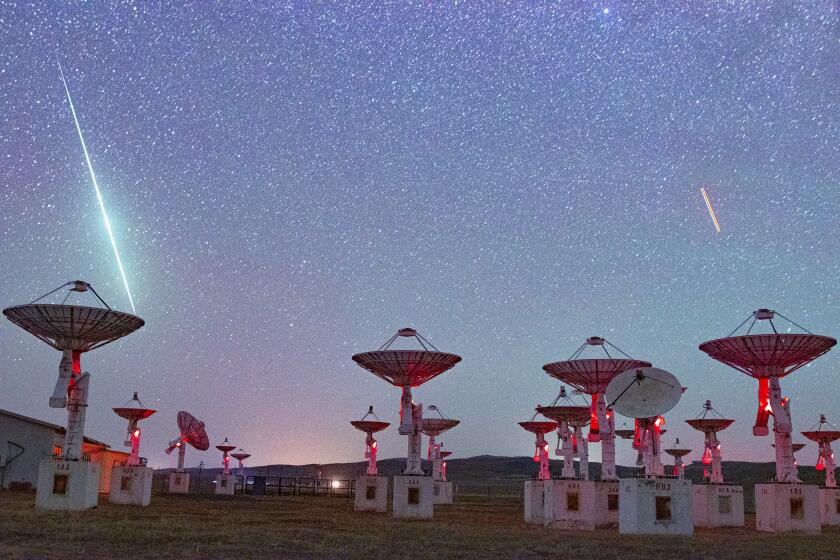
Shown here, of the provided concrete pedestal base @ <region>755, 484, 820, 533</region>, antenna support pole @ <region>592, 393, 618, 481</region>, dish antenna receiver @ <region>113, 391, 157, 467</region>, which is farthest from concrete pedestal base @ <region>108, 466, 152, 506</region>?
concrete pedestal base @ <region>755, 484, 820, 533</region>

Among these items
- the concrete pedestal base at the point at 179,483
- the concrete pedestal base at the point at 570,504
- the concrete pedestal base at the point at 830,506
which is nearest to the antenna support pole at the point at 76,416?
the concrete pedestal base at the point at 570,504

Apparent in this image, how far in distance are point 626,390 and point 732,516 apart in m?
17.1

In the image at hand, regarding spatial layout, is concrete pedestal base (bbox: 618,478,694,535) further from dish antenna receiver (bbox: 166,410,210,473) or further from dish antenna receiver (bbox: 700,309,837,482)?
dish antenna receiver (bbox: 166,410,210,473)

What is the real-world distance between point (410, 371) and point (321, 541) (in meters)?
22.2

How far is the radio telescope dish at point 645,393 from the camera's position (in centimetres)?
3738

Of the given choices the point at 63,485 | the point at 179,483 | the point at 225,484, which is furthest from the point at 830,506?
the point at 179,483

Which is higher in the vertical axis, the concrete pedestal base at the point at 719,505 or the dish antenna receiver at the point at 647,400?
the dish antenna receiver at the point at 647,400

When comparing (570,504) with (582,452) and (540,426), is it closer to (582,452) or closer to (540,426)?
(582,452)

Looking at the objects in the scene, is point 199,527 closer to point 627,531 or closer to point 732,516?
point 627,531

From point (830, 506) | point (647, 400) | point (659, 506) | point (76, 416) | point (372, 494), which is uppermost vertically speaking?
point (647, 400)

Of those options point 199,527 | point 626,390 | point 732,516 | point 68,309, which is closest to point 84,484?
point 68,309

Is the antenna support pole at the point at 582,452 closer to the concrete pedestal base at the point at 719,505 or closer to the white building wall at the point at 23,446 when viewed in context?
the concrete pedestal base at the point at 719,505

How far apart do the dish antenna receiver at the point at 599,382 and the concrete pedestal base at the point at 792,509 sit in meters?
8.66

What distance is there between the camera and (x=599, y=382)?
46.8m
